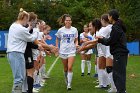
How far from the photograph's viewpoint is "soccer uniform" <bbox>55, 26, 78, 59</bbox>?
13.0 metres

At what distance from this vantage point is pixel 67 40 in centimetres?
1313

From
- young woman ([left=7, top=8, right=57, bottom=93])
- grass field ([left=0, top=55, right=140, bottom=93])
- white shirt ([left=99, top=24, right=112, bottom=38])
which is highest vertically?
white shirt ([left=99, top=24, right=112, bottom=38])

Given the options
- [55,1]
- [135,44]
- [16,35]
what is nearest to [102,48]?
[16,35]

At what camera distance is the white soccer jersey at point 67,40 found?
1303 centimetres

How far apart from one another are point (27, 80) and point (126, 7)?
30.5m

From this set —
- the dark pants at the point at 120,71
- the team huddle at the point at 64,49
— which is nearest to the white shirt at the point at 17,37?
the team huddle at the point at 64,49

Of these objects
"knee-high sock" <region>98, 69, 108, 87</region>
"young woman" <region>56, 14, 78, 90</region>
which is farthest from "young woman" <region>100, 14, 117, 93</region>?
"young woman" <region>56, 14, 78, 90</region>

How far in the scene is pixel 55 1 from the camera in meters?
42.2

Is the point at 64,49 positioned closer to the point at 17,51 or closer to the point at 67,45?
the point at 67,45

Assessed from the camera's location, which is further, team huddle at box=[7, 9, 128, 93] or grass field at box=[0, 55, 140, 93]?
grass field at box=[0, 55, 140, 93]

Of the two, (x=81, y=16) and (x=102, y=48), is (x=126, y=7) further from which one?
(x=102, y=48)

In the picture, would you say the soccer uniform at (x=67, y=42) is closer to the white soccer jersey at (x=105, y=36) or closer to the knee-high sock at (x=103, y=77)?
the white soccer jersey at (x=105, y=36)

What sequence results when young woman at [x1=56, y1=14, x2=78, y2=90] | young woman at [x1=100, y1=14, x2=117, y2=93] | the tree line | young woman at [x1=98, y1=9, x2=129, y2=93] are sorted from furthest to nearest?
the tree line < young woman at [x1=56, y1=14, x2=78, y2=90] < young woman at [x1=100, y1=14, x2=117, y2=93] < young woman at [x1=98, y1=9, x2=129, y2=93]

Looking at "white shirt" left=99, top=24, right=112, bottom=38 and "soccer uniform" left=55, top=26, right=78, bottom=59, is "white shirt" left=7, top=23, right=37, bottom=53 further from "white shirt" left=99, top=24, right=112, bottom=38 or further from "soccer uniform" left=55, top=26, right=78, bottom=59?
"soccer uniform" left=55, top=26, right=78, bottom=59
